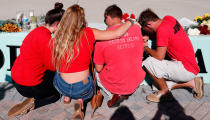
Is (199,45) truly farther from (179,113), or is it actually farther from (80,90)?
(80,90)

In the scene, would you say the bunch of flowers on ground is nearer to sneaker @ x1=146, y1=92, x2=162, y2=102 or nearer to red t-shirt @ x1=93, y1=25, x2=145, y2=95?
red t-shirt @ x1=93, y1=25, x2=145, y2=95

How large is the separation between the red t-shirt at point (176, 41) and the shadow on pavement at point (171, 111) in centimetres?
62

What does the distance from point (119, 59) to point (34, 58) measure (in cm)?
112

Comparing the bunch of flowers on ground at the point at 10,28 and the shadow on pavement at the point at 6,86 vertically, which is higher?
the bunch of flowers on ground at the point at 10,28

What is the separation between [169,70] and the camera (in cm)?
304

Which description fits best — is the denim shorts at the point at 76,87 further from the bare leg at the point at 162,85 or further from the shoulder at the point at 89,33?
the bare leg at the point at 162,85

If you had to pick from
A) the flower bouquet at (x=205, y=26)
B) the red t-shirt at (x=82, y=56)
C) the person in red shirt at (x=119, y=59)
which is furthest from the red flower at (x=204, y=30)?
the red t-shirt at (x=82, y=56)

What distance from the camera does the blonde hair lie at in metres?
2.27

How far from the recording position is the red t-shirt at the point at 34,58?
237 cm

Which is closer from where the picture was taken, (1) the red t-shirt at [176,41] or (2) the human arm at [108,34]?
(2) the human arm at [108,34]

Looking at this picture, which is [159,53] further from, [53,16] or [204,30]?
[53,16]

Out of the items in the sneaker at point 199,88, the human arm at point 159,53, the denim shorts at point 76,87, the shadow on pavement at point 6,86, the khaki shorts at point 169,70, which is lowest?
the shadow on pavement at point 6,86

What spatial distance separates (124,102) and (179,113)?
0.87 m

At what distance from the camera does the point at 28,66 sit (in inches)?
→ 101
